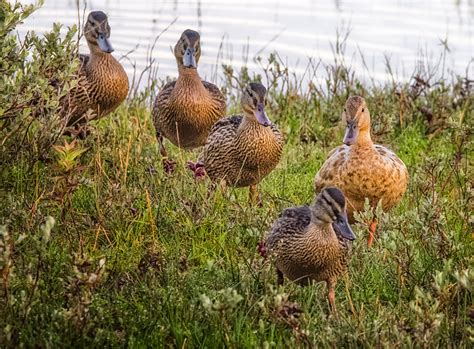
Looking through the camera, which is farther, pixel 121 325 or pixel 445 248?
pixel 445 248

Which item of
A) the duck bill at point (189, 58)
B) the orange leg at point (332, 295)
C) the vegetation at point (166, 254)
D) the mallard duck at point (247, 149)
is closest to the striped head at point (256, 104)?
the mallard duck at point (247, 149)

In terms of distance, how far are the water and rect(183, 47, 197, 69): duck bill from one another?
223 centimetres

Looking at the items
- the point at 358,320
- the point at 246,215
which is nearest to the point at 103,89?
the point at 246,215

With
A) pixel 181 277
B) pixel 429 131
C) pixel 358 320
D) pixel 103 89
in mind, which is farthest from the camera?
pixel 429 131

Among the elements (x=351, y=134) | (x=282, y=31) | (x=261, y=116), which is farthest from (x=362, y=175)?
(x=282, y=31)

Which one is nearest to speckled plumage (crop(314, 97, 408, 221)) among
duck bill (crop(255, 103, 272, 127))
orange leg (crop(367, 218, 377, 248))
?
orange leg (crop(367, 218, 377, 248))

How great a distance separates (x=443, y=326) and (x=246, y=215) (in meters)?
1.60

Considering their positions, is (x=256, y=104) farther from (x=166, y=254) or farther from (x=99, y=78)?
(x=166, y=254)

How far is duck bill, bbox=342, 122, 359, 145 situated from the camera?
6336 millimetres

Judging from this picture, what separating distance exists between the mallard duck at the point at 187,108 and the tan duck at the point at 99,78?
1.06 feet

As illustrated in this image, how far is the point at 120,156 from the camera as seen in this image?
649 cm

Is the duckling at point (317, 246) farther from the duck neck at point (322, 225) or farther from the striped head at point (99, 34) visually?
the striped head at point (99, 34)

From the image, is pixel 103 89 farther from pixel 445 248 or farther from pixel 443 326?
pixel 443 326

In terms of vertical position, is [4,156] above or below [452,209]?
above
